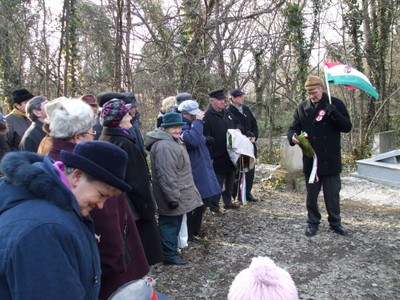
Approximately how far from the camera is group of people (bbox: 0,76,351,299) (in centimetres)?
128

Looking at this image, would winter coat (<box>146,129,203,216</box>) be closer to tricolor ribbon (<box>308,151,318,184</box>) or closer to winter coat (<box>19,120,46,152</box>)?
winter coat (<box>19,120,46,152</box>)

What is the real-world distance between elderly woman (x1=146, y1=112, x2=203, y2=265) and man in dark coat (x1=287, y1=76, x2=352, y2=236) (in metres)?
1.72

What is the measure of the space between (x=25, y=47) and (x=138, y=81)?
341 cm

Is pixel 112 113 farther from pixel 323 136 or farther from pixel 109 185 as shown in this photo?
pixel 323 136

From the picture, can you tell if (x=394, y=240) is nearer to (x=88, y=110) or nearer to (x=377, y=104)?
(x=88, y=110)

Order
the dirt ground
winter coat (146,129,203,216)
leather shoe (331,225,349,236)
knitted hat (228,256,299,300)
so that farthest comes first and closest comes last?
leather shoe (331,225,349,236) → winter coat (146,129,203,216) → the dirt ground → knitted hat (228,256,299,300)

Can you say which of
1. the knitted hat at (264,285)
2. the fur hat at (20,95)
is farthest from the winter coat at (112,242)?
the fur hat at (20,95)

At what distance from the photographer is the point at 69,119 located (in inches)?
99.7

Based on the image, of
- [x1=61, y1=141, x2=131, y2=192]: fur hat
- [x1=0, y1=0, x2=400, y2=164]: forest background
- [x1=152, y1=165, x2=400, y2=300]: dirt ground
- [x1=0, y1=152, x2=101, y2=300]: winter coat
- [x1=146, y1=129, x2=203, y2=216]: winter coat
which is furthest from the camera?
[x1=0, y1=0, x2=400, y2=164]: forest background

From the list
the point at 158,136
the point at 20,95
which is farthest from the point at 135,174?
the point at 20,95

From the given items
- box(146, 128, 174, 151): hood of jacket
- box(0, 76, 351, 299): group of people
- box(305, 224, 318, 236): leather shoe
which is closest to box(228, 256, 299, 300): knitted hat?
box(0, 76, 351, 299): group of people

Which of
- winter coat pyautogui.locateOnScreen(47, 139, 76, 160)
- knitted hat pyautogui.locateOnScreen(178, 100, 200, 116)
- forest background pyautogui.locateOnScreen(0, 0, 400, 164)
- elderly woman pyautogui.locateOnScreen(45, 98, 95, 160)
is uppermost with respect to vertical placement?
forest background pyautogui.locateOnScreen(0, 0, 400, 164)

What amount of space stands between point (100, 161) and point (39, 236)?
1.22 feet

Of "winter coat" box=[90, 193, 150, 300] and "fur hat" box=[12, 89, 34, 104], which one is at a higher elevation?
"fur hat" box=[12, 89, 34, 104]
